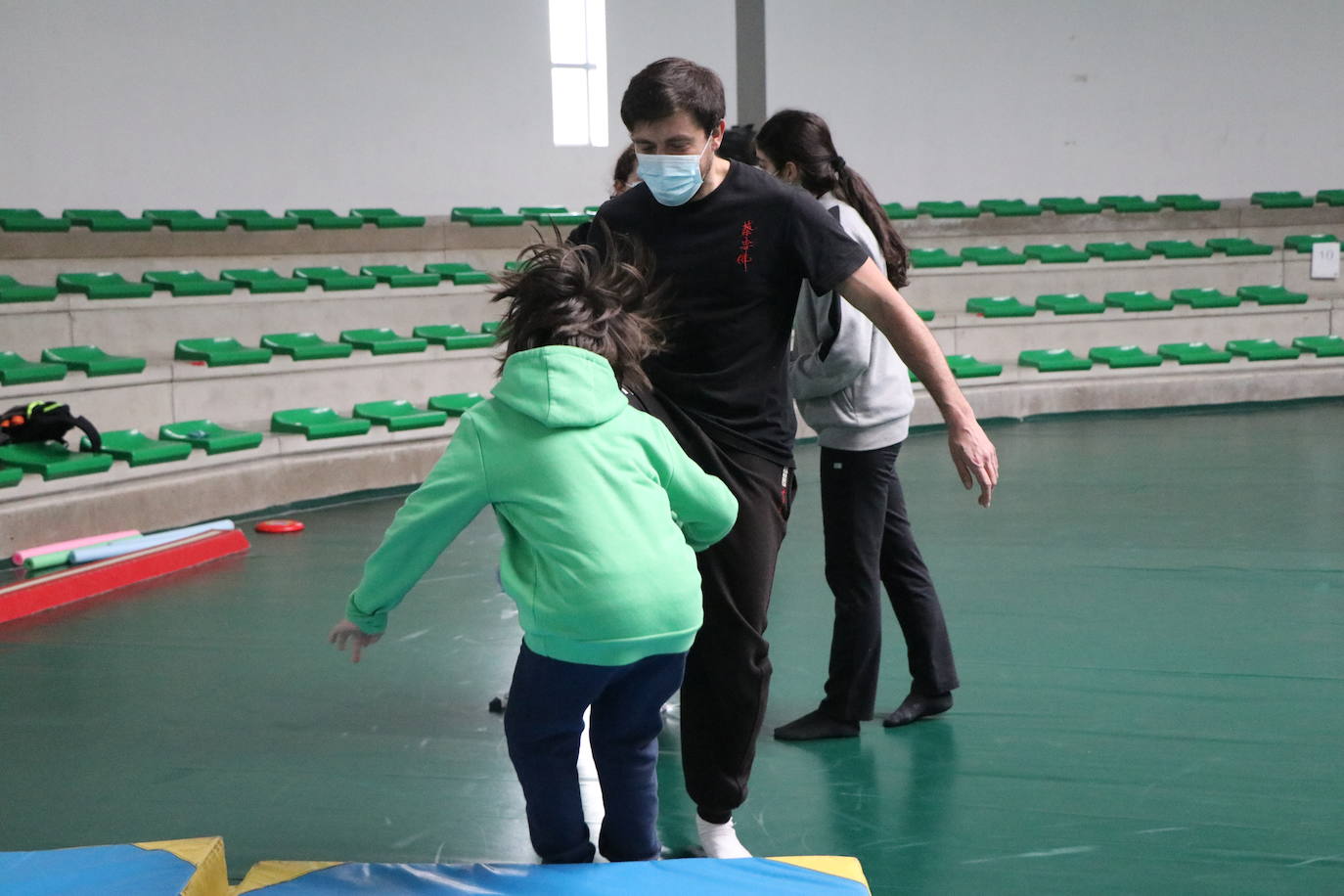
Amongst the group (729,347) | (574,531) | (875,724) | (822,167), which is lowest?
(875,724)

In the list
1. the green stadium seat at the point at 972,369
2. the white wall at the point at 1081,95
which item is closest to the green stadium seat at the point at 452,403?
the green stadium seat at the point at 972,369

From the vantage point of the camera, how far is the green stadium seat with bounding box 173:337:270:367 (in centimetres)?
580

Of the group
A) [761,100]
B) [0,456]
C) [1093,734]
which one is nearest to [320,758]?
[1093,734]

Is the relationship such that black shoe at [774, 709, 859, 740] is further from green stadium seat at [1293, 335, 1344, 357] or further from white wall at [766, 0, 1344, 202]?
white wall at [766, 0, 1344, 202]

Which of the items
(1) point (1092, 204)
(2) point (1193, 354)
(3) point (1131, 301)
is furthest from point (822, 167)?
(1) point (1092, 204)

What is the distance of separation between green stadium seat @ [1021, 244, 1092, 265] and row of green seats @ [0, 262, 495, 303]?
12.5ft

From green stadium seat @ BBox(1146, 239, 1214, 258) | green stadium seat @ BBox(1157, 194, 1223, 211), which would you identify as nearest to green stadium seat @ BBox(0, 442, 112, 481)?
green stadium seat @ BBox(1146, 239, 1214, 258)

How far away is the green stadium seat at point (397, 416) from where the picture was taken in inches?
229

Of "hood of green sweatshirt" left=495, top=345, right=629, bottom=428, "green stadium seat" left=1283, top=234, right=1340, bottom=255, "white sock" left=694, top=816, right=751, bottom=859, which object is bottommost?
"white sock" left=694, top=816, right=751, bottom=859

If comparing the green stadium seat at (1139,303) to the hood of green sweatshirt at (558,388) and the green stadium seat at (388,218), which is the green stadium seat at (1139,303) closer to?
the green stadium seat at (388,218)

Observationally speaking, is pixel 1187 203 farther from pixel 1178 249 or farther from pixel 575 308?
pixel 575 308

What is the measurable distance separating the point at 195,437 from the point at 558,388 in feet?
13.2

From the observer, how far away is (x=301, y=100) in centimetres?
801

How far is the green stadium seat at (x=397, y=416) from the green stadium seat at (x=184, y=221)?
5.37 feet
